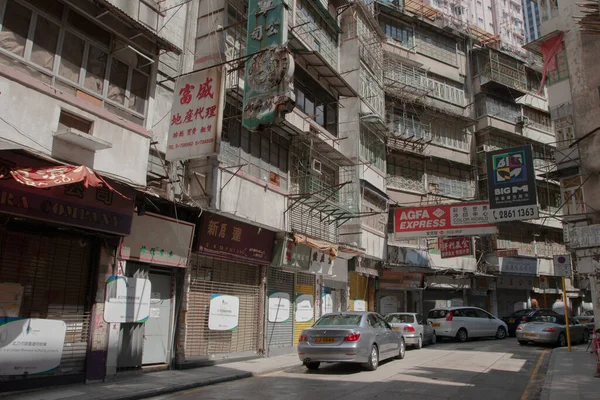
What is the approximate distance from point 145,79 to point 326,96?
10526 millimetres

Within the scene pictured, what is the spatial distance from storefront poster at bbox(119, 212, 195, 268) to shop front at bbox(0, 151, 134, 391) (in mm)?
521

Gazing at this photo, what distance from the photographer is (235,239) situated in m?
14.0

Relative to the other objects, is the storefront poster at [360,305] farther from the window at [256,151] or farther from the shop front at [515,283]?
the shop front at [515,283]

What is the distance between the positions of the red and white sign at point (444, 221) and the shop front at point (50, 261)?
14.3 meters

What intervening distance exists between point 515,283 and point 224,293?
2742 centimetres

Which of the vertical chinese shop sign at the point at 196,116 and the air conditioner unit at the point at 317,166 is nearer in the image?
the vertical chinese shop sign at the point at 196,116

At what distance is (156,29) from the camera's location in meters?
11.0

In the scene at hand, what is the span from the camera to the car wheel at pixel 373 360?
11.5 metres

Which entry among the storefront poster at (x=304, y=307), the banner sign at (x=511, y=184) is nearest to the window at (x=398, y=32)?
the banner sign at (x=511, y=184)

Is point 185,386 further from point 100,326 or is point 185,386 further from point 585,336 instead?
point 585,336

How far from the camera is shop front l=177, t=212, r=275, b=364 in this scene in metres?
12.7

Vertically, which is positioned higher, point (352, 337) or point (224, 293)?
point (224, 293)

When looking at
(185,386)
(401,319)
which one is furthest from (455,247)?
(185,386)

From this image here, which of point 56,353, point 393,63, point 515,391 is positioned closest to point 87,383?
point 56,353
